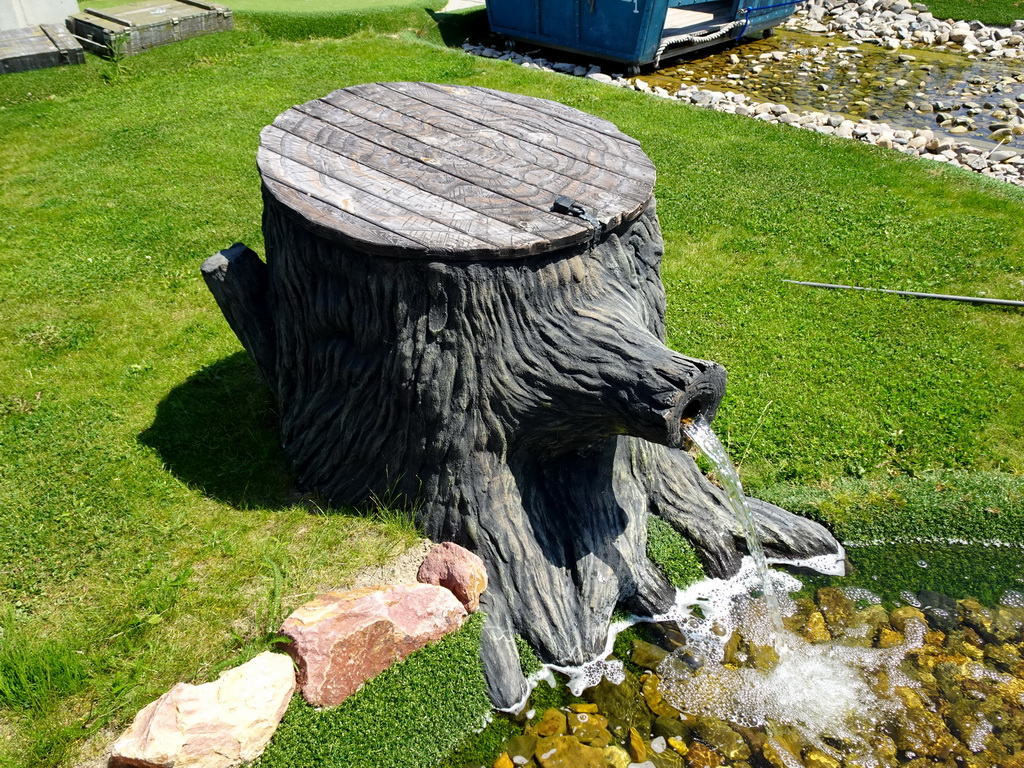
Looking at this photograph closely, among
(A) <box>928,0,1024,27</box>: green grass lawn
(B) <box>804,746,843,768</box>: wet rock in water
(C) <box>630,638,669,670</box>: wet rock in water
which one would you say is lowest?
(B) <box>804,746,843,768</box>: wet rock in water

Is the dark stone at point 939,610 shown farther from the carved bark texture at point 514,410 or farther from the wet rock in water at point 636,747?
the wet rock in water at point 636,747

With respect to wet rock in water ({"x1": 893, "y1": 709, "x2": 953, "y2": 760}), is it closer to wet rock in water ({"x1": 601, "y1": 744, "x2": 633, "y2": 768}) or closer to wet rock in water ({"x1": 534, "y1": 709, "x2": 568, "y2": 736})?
wet rock in water ({"x1": 601, "y1": 744, "x2": 633, "y2": 768})

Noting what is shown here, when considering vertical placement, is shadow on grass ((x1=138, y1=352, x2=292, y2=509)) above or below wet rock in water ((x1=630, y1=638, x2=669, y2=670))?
above

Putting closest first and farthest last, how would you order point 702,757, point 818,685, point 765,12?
point 702,757, point 818,685, point 765,12

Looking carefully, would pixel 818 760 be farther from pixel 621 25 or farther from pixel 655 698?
pixel 621 25

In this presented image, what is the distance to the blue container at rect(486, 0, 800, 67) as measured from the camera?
12867mm

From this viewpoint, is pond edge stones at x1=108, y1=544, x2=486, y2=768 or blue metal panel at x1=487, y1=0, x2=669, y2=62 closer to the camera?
pond edge stones at x1=108, y1=544, x2=486, y2=768

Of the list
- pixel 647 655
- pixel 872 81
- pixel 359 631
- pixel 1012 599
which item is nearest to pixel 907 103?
pixel 872 81

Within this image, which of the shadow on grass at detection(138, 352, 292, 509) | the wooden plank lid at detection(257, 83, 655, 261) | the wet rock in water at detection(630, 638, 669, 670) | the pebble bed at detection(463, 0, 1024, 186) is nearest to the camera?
the wooden plank lid at detection(257, 83, 655, 261)

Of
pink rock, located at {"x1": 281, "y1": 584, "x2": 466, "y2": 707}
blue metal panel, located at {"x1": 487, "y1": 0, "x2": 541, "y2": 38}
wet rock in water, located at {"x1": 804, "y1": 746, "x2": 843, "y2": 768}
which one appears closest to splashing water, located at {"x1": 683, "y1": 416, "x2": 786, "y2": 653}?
wet rock in water, located at {"x1": 804, "y1": 746, "x2": 843, "y2": 768}

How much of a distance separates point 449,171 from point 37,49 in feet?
30.3

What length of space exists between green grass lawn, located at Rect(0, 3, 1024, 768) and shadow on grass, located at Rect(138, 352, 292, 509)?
2 cm

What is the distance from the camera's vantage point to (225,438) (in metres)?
4.98

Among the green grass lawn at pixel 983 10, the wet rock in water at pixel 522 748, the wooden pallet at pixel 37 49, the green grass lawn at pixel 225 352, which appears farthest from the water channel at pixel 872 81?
the wet rock in water at pixel 522 748
